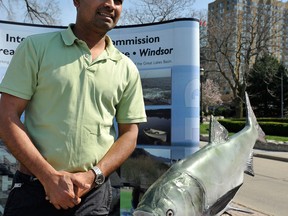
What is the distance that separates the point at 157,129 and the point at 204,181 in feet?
8.30

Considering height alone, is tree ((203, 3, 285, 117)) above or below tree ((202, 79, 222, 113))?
above

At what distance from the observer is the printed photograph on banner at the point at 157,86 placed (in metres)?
4.33

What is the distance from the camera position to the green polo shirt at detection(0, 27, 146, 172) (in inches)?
70.8

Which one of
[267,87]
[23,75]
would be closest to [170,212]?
[23,75]

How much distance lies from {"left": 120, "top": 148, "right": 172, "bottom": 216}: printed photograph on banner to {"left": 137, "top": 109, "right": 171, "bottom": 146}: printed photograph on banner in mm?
105

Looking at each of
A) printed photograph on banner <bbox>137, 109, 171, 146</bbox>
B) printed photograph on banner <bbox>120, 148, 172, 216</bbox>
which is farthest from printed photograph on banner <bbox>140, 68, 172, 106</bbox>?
printed photograph on banner <bbox>120, 148, 172, 216</bbox>

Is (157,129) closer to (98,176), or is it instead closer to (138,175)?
(138,175)

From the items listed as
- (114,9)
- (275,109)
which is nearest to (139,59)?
(114,9)

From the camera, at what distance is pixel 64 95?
5.92ft

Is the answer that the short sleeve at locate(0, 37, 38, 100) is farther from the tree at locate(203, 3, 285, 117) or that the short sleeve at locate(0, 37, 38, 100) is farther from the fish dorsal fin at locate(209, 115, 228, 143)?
the tree at locate(203, 3, 285, 117)

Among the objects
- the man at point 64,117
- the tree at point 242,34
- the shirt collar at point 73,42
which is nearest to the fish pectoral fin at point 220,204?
the man at point 64,117

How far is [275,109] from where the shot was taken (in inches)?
1734

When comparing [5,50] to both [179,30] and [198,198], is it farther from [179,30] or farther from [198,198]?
[198,198]

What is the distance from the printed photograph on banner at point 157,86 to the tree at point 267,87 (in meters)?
39.6
